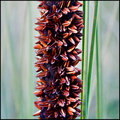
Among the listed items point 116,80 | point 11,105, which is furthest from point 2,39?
point 116,80

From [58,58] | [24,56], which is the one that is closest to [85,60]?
[58,58]

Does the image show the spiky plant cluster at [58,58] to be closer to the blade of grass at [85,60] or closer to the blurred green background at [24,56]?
the blade of grass at [85,60]

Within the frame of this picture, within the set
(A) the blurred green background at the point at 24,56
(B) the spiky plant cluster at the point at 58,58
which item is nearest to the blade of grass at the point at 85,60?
(B) the spiky plant cluster at the point at 58,58

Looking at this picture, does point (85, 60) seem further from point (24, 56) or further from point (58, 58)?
point (24, 56)

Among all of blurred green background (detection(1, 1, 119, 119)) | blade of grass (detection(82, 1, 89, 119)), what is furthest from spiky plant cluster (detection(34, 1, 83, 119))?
blurred green background (detection(1, 1, 119, 119))

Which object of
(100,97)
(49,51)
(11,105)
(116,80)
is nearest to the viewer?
(49,51)

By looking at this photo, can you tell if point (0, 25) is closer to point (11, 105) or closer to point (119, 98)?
point (11, 105)

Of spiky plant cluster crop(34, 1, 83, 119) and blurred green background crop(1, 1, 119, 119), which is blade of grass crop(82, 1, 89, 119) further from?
blurred green background crop(1, 1, 119, 119)
